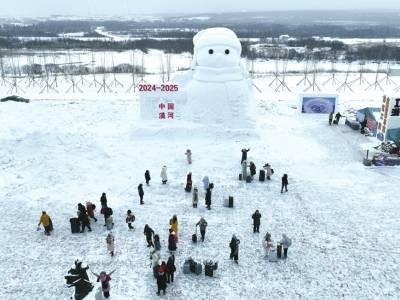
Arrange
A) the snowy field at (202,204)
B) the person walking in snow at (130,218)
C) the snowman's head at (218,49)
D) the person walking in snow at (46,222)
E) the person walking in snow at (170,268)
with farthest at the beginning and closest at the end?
1. the snowman's head at (218,49)
2. the person walking in snow at (130,218)
3. the person walking in snow at (46,222)
4. the snowy field at (202,204)
5. the person walking in snow at (170,268)

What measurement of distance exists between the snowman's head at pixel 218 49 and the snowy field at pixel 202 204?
330 cm

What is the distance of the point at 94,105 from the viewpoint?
2772 centimetres

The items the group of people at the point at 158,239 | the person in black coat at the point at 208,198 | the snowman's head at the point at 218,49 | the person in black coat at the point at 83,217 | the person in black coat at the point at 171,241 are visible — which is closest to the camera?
the group of people at the point at 158,239

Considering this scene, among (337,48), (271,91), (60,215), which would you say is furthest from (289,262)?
(337,48)

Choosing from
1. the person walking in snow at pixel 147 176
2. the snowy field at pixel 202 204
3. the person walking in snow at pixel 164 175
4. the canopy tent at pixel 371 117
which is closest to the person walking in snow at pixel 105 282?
the snowy field at pixel 202 204

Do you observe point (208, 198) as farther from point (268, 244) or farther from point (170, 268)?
point (170, 268)

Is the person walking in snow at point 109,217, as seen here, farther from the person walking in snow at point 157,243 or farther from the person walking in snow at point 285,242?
the person walking in snow at point 285,242

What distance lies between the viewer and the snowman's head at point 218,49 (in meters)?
20.5

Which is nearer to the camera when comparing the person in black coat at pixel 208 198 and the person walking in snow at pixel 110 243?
the person walking in snow at pixel 110 243

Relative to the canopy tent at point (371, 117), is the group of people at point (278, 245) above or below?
below

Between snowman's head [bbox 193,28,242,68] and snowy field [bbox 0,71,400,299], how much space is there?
3304 millimetres

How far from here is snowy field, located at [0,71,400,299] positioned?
10688 millimetres

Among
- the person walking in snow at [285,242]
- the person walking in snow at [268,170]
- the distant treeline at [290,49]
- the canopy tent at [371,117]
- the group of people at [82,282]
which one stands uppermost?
the distant treeline at [290,49]

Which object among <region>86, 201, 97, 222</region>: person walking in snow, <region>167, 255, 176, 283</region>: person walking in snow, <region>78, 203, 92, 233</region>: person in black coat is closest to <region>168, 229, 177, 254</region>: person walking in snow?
<region>167, 255, 176, 283</region>: person walking in snow
